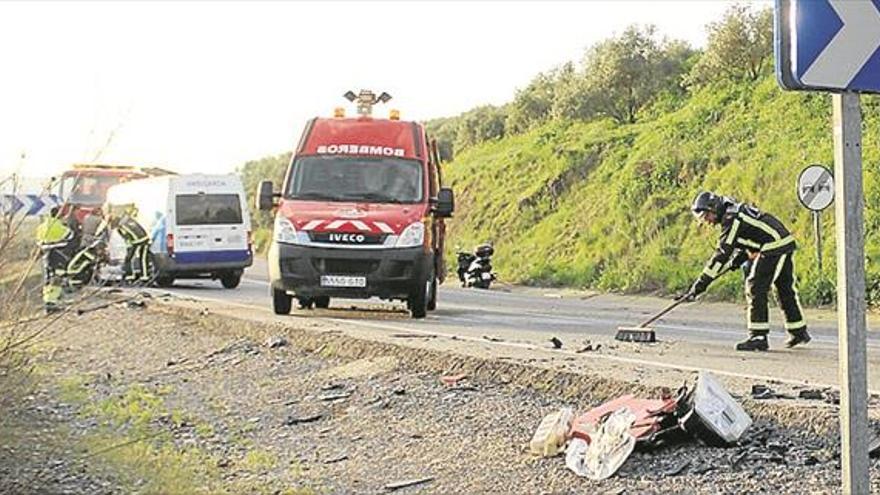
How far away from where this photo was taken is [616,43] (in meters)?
41.8

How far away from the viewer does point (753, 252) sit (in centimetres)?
1195

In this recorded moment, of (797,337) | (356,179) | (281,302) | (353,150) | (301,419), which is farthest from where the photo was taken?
(281,302)

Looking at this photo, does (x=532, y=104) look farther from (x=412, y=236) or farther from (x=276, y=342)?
(x=276, y=342)

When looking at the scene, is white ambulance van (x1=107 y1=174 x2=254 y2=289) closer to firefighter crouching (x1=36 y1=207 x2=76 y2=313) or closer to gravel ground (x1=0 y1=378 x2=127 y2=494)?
gravel ground (x1=0 y1=378 x2=127 y2=494)

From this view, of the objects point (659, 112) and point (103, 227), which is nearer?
point (103, 227)

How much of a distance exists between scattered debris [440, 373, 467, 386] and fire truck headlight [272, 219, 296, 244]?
533 cm

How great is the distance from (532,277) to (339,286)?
14.6 metres

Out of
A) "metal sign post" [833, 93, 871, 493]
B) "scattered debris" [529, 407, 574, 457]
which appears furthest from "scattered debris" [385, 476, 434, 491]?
"metal sign post" [833, 93, 871, 493]

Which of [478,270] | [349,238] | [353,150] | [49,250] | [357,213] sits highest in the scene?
[353,150]

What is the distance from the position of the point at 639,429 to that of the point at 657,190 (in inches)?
896

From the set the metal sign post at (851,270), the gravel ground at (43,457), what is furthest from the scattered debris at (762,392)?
the gravel ground at (43,457)

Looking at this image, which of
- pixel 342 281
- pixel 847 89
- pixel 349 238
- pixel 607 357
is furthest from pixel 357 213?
pixel 847 89

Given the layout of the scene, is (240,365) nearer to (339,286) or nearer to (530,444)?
(339,286)

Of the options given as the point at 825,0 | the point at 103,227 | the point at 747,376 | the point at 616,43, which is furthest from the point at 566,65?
the point at 825,0
